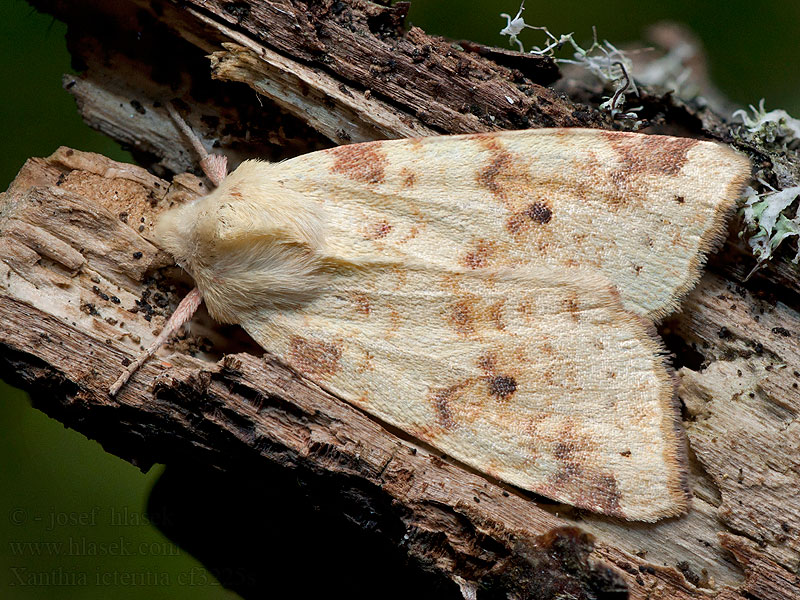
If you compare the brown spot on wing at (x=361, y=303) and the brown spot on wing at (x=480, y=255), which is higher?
the brown spot on wing at (x=480, y=255)

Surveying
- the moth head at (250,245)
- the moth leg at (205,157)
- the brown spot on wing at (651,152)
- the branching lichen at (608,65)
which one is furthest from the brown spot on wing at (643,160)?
the moth leg at (205,157)

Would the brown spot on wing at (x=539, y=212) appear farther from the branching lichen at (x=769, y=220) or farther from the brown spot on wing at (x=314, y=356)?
the brown spot on wing at (x=314, y=356)

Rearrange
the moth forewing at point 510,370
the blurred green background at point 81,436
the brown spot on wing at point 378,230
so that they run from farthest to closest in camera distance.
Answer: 1. the blurred green background at point 81,436
2. the brown spot on wing at point 378,230
3. the moth forewing at point 510,370

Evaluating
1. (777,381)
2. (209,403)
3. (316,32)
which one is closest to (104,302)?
(209,403)

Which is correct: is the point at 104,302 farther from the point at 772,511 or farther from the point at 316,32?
the point at 772,511

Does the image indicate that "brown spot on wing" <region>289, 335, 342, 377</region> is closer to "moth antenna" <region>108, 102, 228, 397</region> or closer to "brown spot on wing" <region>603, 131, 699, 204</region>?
"moth antenna" <region>108, 102, 228, 397</region>

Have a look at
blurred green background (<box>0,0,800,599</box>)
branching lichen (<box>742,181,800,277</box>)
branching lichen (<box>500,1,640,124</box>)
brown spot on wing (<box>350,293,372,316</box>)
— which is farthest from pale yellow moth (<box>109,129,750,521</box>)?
blurred green background (<box>0,0,800,599</box>)

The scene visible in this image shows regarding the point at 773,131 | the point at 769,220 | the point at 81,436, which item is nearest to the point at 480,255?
the point at 769,220
